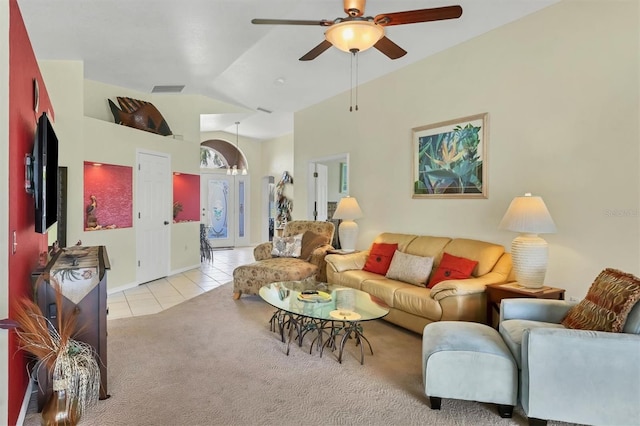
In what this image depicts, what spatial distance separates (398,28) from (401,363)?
322 cm

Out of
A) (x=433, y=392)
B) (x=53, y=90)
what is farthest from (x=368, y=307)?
(x=53, y=90)

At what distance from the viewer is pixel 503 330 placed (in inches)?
99.7

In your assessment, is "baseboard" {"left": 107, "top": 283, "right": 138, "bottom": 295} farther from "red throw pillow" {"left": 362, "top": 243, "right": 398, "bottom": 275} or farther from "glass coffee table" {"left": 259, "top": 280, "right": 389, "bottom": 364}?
"red throw pillow" {"left": 362, "top": 243, "right": 398, "bottom": 275}

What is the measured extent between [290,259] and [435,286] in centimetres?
233

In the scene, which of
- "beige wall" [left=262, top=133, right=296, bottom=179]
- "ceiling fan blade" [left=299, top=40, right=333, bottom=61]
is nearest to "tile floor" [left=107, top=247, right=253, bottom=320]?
"beige wall" [left=262, top=133, right=296, bottom=179]

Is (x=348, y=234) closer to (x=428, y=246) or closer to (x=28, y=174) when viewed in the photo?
(x=428, y=246)

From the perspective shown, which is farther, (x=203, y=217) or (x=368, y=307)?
(x=203, y=217)

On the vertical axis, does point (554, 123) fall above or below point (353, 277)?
above

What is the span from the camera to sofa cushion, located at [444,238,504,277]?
11.8ft

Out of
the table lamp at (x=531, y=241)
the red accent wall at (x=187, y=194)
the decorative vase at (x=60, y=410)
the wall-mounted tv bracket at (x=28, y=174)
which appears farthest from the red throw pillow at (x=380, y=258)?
the red accent wall at (x=187, y=194)

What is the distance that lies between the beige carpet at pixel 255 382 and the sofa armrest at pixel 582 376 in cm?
30

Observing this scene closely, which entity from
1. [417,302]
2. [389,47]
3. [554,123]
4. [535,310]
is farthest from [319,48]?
[535,310]

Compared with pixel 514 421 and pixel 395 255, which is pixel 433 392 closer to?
pixel 514 421

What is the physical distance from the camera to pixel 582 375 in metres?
2.04
